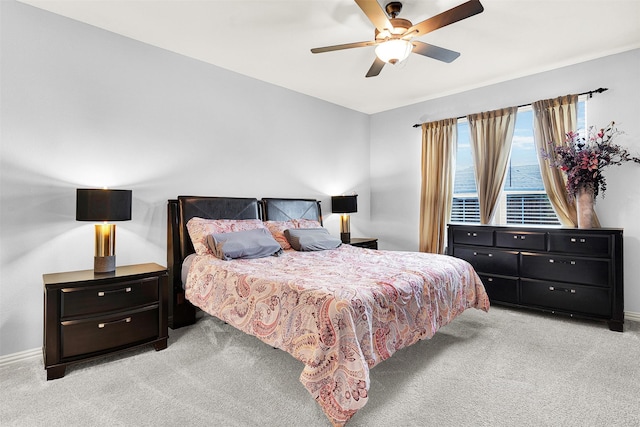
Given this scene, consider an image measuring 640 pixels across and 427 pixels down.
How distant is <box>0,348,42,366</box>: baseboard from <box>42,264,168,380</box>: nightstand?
27 cm

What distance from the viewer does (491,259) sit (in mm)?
3934

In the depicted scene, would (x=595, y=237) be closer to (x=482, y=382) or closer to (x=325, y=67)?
(x=482, y=382)

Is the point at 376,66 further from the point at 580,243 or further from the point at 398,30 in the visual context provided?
the point at 580,243

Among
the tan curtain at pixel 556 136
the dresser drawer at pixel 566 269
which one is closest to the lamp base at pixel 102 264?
the dresser drawer at pixel 566 269

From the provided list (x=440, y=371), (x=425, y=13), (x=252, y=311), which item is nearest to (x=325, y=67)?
(x=425, y=13)

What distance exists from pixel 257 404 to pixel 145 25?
328cm

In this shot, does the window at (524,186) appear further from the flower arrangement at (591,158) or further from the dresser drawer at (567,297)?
the dresser drawer at (567,297)

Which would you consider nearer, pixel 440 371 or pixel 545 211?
pixel 440 371

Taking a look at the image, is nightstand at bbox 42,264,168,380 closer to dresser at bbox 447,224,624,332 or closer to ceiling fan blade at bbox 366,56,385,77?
ceiling fan blade at bbox 366,56,385,77

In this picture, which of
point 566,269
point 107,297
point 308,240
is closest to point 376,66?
point 308,240

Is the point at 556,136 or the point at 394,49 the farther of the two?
the point at 556,136

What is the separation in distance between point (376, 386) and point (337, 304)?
0.82 m

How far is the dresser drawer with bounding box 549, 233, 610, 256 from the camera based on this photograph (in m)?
3.26

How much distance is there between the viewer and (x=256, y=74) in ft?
13.5
